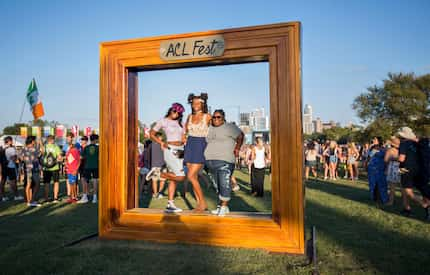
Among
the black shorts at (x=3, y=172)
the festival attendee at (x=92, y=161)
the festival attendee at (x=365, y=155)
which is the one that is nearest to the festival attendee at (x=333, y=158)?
the festival attendee at (x=365, y=155)

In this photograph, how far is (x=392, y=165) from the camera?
8242 mm

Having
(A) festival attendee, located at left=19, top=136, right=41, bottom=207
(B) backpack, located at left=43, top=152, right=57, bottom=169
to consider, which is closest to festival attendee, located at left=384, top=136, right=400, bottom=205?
(B) backpack, located at left=43, top=152, right=57, bottom=169

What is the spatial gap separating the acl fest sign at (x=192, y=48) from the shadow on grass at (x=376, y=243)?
3.16 metres

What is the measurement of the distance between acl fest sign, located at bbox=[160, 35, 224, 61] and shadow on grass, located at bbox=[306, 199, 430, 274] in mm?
3162

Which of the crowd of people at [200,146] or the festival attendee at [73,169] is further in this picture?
the festival attendee at [73,169]

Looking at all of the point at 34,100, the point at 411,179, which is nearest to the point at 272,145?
the point at 411,179

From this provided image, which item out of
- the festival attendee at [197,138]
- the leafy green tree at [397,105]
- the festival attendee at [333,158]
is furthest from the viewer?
the leafy green tree at [397,105]

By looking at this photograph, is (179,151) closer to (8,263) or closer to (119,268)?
(119,268)

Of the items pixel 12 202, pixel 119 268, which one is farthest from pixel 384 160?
pixel 12 202

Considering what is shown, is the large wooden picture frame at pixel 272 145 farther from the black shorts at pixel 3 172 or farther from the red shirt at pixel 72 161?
the black shorts at pixel 3 172

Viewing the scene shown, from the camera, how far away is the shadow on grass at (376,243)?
3.89 metres

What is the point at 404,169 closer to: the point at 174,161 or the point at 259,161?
the point at 259,161

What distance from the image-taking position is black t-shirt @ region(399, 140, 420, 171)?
22.5 ft

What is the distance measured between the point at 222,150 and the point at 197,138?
48 cm
